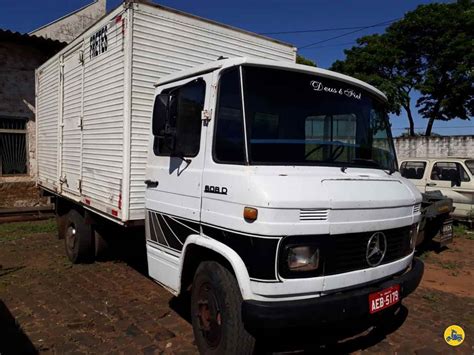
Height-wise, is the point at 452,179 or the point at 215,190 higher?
the point at 215,190

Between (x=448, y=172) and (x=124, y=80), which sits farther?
(x=448, y=172)

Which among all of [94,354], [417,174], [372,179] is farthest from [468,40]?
[94,354]

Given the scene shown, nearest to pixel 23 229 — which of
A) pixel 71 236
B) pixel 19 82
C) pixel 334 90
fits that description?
pixel 71 236

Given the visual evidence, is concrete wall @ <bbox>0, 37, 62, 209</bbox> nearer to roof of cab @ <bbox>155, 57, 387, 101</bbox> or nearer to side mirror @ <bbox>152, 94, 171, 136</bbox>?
roof of cab @ <bbox>155, 57, 387, 101</bbox>

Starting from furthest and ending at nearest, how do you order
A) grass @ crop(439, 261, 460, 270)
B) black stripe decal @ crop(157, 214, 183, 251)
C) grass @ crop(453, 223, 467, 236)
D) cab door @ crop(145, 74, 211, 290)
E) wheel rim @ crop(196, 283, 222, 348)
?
grass @ crop(453, 223, 467, 236), grass @ crop(439, 261, 460, 270), black stripe decal @ crop(157, 214, 183, 251), cab door @ crop(145, 74, 211, 290), wheel rim @ crop(196, 283, 222, 348)

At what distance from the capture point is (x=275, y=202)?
2.77m

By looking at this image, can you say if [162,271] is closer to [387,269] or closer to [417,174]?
[387,269]

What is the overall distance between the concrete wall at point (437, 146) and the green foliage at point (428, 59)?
23.8 ft

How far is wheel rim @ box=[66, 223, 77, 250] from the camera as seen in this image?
6354 mm

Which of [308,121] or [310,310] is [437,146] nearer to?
[308,121]

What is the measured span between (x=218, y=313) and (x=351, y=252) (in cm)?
112

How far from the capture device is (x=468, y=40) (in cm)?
2338

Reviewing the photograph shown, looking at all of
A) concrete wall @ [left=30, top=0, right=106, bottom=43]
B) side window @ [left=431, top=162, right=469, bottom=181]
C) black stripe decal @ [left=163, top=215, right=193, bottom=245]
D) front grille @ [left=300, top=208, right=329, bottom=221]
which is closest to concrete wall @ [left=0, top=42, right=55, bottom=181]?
concrete wall @ [left=30, top=0, right=106, bottom=43]

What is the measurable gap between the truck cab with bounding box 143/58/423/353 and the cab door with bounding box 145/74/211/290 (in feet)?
0.04
